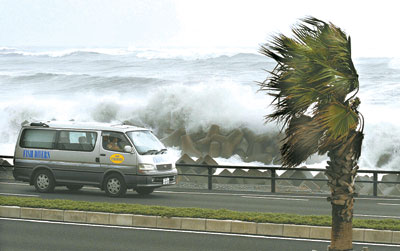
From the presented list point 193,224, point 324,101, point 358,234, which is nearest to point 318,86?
point 324,101

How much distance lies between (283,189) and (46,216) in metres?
13.2

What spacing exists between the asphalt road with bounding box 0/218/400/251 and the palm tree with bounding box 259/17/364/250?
241 centimetres

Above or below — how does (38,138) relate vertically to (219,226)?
above

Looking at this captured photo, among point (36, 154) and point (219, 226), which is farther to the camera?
point (36, 154)

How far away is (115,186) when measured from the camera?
1883 centimetres

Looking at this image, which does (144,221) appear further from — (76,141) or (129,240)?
(76,141)

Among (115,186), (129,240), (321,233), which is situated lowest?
(129,240)

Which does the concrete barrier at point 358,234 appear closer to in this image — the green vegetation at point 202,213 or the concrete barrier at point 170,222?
the green vegetation at point 202,213

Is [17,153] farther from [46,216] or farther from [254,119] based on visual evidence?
[254,119]

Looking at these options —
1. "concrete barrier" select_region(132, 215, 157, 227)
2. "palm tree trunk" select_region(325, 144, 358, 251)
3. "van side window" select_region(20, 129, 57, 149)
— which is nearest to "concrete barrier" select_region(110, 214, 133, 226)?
"concrete barrier" select_region(132, 215, 157, 227)

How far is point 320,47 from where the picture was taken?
8961 mm

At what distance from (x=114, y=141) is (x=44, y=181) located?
2452 millimetres

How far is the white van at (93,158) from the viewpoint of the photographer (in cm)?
1859

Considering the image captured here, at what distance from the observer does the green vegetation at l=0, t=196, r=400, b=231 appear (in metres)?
12.9
